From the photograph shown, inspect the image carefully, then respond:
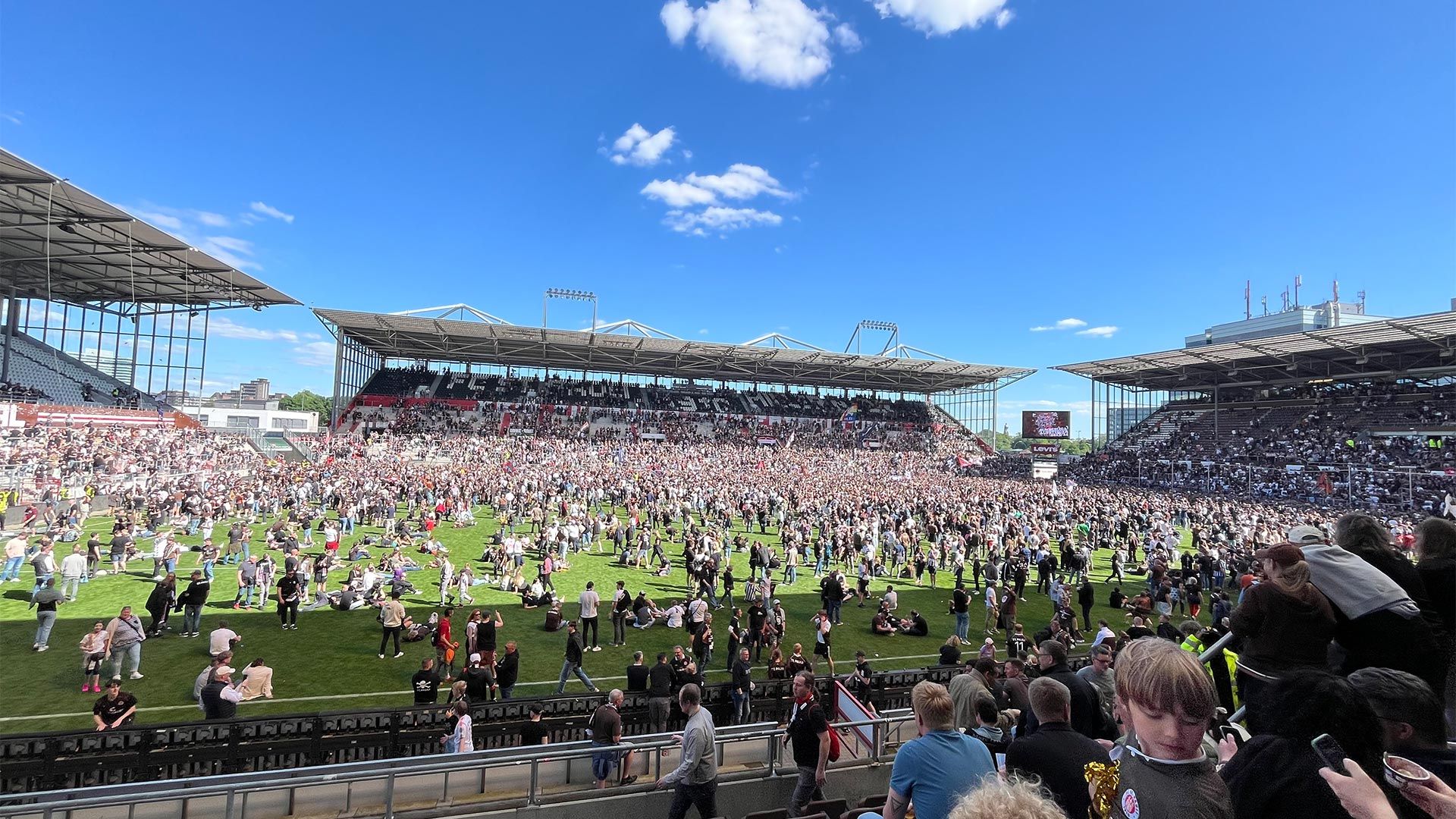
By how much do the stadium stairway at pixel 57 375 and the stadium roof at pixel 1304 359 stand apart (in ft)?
222

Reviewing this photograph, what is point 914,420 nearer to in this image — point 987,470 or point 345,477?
point 987,470

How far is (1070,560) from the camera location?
1678 cm

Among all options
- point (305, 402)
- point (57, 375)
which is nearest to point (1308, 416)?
point (57, 375)

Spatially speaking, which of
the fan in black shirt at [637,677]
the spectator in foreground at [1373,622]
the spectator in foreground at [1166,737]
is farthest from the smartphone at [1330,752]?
the fan in black shirt at [637,677]

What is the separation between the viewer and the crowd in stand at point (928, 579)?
1.85 metres

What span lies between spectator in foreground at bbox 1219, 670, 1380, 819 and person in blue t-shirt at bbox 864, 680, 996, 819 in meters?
1.17

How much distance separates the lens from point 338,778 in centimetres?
475

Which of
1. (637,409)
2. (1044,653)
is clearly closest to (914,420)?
(637,409)

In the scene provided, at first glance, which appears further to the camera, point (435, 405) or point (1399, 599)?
point (435, 405)

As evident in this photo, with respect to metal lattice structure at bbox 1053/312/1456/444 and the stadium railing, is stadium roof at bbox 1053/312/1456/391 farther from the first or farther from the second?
the stadium railing

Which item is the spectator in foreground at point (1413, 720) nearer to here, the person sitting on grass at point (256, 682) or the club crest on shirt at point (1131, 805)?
Answer: the club crest on shirt at point (1131, 805)

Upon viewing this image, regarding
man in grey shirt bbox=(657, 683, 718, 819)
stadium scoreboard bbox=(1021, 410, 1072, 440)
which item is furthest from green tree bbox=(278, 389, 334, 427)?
man in grey shirt bbox=(657, 683, 718, 819)

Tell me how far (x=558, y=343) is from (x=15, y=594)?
36075 millimetres

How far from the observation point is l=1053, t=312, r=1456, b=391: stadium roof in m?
34.4
